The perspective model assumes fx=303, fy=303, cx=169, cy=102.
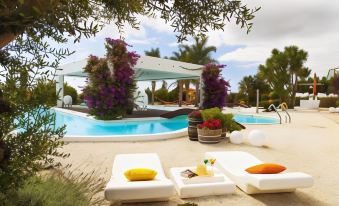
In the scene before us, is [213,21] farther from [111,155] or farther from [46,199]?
[111,155]

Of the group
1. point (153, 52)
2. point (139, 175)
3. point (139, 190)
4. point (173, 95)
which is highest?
point (153, 52)

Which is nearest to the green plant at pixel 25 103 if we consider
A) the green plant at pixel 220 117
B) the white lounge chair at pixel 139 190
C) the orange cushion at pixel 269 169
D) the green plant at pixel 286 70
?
the white lounge chair at pixel 139 190

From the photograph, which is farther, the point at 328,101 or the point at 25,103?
the point at 328,101

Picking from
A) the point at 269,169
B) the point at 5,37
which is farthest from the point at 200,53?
the point at 5,37

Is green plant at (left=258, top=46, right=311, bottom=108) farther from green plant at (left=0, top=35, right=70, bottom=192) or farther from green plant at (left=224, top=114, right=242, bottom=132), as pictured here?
green plant at (left=0, top=35, right=70, bottom=192)

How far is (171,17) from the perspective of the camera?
109 inches

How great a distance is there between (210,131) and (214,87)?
11.7 metres

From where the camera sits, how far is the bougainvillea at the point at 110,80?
15531 millimetres

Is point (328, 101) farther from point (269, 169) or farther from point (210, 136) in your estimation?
point (269, 169)

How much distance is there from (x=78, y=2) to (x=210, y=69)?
19.0 meters

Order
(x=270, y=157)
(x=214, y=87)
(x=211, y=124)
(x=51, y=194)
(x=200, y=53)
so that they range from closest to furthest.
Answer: (x=51, y=194), (x=270, y=157), (x=211, y=124), (x=214, y=87), (x=200, y=53)

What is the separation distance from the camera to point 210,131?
9.42 meters

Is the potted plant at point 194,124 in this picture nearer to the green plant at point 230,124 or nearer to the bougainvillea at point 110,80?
the green plant at point 230,124

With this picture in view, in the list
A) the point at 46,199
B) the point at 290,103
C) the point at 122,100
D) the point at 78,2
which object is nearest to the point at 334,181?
the point at 46,199
